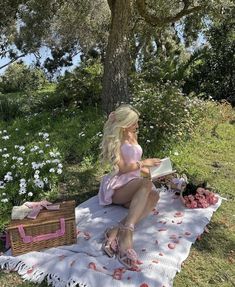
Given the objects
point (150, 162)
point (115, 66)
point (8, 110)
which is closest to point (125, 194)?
point (150, 162)

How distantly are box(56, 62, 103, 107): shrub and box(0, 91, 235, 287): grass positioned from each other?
0.75 m

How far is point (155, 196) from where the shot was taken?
4906 millimetres

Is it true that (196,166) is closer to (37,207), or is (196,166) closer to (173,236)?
(173,236)

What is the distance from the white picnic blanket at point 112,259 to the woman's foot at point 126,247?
0.07 m

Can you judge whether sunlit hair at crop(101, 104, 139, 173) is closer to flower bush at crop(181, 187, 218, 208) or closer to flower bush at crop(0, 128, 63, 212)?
flower bush at crop(0, 128, 63, 212)

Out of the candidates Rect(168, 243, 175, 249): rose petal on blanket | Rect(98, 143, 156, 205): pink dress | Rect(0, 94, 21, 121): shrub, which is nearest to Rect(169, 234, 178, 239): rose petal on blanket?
Rect(168, 243, 175, 249): rose petal on blanket

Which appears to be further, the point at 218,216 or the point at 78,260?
the point at 218,216

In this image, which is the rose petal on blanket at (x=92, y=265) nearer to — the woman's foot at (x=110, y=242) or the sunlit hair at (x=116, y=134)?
the woman's foot at (x=110, y=242)

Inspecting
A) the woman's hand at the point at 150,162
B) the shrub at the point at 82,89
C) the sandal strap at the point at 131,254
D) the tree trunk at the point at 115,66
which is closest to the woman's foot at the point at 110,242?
the sandal strap at the point at 131,254

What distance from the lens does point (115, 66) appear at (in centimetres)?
916

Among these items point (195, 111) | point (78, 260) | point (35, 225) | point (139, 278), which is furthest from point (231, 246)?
point (195, 111)

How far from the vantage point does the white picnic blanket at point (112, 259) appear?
12.6 ft

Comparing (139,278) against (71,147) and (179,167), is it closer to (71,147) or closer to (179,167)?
(179,167)

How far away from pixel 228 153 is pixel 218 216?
9.58ft
